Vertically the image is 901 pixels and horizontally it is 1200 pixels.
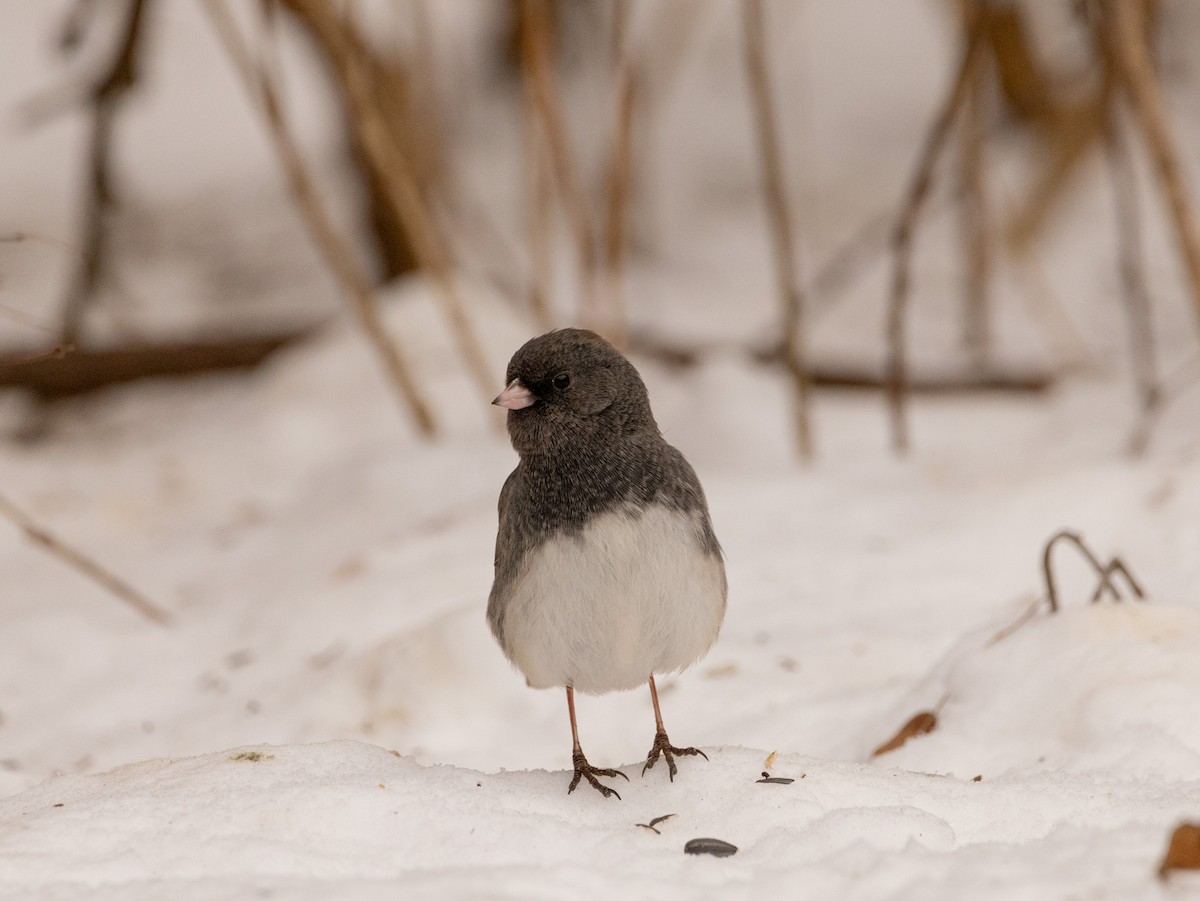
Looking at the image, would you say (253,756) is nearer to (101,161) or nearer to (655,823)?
(655,823)

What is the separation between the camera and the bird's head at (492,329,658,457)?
1861 millimetres

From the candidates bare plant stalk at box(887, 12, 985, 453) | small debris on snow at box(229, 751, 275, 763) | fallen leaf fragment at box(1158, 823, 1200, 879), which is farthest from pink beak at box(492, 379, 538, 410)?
bare plant stalk at box(887, 12, 985, 453)

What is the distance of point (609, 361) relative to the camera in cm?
190

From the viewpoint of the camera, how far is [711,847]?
5.32 ft

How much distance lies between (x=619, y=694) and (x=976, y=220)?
9.69 ft

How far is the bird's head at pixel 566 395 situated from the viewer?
1861 mm

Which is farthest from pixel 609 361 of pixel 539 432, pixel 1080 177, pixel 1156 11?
pixel 1080 177

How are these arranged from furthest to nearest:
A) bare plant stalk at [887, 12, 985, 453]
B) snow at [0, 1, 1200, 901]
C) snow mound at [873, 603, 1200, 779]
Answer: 1. bare plant stalk at [887, 12, 985, 453]
2. snow mound at [873, 603, 1200, 779]
3. snow at [0, 1, 1200, 901]

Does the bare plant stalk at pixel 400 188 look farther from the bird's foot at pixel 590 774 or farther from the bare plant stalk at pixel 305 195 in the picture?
the bird's foot at pixel 590 774

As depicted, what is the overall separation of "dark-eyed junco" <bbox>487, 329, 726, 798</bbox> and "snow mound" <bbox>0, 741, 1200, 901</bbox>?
0.15 meters

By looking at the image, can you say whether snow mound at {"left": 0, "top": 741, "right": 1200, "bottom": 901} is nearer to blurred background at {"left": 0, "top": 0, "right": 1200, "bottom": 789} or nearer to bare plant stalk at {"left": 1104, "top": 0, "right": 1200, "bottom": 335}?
blurred background at {"left": 0, "top": 0, "right": 1200, "bottom": 789}

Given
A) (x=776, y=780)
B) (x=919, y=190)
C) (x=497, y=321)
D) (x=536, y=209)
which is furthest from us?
(x=497, y=321)

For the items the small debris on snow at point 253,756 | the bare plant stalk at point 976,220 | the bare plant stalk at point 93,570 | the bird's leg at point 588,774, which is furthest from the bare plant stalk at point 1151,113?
the bare plant stalk at point 93,570

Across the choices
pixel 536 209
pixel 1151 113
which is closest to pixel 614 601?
pixel 1151 113
